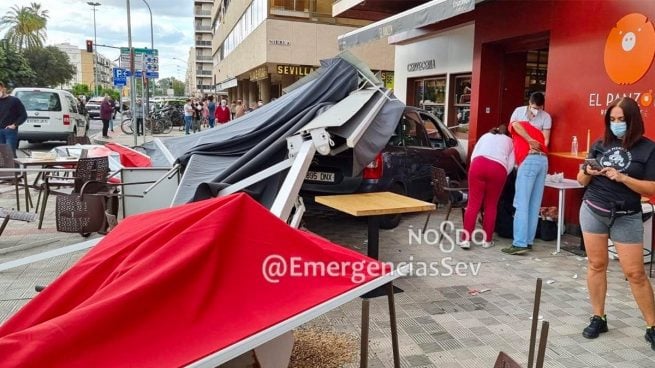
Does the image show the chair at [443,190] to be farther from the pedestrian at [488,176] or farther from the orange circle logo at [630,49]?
the orange circle logo at [630,49]

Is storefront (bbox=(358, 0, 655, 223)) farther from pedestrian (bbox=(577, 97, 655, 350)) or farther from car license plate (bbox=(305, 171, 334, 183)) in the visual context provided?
car license plate (bbox=(305, 171, 334, 183))

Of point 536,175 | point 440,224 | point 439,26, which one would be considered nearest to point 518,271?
point 536,175

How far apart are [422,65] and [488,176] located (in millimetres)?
5994

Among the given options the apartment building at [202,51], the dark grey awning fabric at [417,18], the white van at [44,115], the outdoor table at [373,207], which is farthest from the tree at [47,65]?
the outdoor table at [373,207]

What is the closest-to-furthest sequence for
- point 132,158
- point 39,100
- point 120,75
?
point 132,158 → point 39,100 → point 120,75

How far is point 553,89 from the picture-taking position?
276 inches

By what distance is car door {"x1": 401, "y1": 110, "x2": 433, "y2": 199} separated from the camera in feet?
22.6

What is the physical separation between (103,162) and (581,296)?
553 cm

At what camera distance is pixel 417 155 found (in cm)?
704

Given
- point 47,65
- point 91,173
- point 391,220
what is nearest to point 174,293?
point 91,173

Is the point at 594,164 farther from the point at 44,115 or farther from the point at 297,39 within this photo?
the point at 297,39

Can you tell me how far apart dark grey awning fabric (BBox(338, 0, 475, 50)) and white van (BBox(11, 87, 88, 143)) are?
10077mm

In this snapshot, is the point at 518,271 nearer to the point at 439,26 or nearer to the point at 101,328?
the point at 101,328

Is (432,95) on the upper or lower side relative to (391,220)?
upper
